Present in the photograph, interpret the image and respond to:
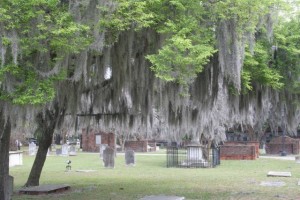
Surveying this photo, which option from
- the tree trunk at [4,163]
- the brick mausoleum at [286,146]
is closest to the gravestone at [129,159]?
the tree trunk at [4,163]

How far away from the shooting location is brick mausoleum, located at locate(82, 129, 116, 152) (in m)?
39.2

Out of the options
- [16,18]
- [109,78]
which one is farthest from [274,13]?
[16,18]

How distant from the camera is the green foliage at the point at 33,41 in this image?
271 inches

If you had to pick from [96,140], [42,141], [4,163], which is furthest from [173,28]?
[96,140]

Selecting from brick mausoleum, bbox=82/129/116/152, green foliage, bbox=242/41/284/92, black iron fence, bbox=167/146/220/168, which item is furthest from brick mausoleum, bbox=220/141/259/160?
green foliage, bbox=242/41/284/92

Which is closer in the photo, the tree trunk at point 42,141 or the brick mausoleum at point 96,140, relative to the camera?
the tree trunk at point 42,141

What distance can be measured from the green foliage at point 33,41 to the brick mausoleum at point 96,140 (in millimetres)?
31604

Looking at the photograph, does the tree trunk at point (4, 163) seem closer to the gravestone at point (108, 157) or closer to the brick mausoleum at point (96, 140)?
the gravestone at point (108, 157)

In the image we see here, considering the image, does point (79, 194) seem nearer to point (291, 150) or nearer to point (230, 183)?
point (230, 183)

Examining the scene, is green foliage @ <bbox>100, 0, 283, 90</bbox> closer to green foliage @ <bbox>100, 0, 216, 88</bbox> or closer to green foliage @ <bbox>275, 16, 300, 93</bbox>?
green foliage @ <bbox>100, 0, 216, 88</bbox>

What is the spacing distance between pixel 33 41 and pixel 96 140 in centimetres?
3488

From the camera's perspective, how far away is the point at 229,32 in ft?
27.9

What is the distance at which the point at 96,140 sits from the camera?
4153 centimetres

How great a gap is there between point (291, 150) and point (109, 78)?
3073 centimetres
